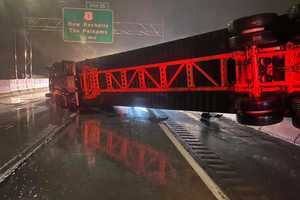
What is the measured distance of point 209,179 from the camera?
16.9ft

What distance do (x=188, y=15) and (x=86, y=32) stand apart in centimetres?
1534

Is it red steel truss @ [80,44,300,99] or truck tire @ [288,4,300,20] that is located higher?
truck tire @ [288,4,300,20]

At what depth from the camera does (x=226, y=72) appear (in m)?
7.23

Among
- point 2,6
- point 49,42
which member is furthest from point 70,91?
point 49,42

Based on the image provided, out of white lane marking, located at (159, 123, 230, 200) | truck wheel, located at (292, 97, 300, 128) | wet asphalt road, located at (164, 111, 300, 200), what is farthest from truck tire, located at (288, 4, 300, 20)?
white lane marking, located at (159, 123, 230, 200)

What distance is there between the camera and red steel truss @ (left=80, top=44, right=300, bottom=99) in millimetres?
5793

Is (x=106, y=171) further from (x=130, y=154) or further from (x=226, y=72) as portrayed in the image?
(x=226, y=72)

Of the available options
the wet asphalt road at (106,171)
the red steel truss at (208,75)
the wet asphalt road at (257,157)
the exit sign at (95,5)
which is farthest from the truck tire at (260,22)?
the exit sign at (95,5)

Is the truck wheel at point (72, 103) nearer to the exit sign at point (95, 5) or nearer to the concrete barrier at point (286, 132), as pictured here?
the concrete barrier at point (286, 132)

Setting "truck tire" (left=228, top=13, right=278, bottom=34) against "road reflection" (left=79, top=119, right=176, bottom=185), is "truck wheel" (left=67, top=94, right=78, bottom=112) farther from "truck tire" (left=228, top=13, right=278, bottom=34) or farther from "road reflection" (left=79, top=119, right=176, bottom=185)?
"truck tire" (left=228, top=13, right=278, bottom=34)

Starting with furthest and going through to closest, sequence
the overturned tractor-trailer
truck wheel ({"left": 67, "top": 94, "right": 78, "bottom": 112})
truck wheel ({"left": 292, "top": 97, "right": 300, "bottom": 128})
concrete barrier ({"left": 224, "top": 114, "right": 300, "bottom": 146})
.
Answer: truck wheel ({"left": 67, "top": 94, "right": 78, "bottom": 112}), concrete barrier ({"left": 224, "top": 114, "right": 300, "bottom": 146}), the overturned tractor-trailer, truck wheel ({"left": 292, "top": 97, "right": 300, "bottom": 128})

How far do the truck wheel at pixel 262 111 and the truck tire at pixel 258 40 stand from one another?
2.97ft

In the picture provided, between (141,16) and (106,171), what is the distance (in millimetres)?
48682

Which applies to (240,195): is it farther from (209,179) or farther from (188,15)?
(188,15)
